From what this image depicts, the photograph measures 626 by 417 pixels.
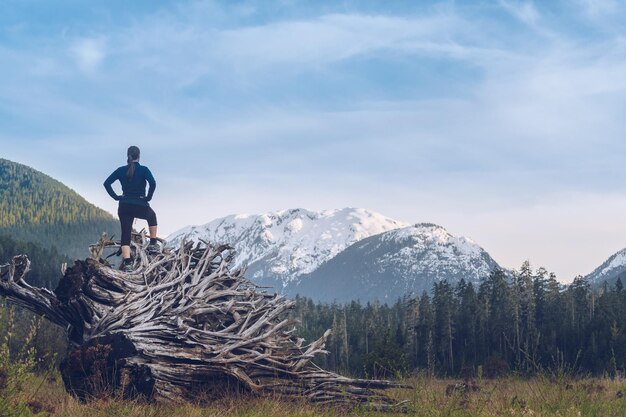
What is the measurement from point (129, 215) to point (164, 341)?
11.4 feet

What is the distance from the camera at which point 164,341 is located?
1033cm

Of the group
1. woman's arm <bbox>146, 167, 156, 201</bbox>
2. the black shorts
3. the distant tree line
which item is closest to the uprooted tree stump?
the black shorts

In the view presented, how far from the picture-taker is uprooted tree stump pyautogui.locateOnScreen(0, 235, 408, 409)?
32.8 feet

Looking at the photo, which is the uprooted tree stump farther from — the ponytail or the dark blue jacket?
the ponytail

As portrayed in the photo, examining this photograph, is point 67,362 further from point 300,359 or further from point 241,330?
point 300,359

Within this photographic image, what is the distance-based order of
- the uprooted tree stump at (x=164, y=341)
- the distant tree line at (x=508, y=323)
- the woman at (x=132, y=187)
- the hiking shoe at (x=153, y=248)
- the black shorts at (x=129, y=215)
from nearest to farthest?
the uprooted tree stump at (x=164, y=341) < the woman at (x=132, y=187) < the black shorts at (x=129, y=215) < the hiking shoe at (x=153, y=248) < the distant tree line at (x=508, y=323)

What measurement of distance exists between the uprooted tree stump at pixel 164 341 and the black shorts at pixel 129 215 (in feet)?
2.04

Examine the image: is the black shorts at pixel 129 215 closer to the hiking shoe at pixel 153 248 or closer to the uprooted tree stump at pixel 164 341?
the uprooted tree stump at pixel 164 341

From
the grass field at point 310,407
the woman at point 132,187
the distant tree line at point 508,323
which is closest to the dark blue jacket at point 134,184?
the woman at point 132,187

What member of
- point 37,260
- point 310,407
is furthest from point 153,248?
point 37,260

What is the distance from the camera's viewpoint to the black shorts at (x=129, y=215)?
12805 millimetres

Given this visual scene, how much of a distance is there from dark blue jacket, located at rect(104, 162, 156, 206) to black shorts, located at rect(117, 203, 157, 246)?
0.13 m

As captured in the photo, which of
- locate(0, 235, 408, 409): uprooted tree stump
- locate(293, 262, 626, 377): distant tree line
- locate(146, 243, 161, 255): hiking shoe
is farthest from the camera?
locate(293, 262, 626, 377): distant tree line

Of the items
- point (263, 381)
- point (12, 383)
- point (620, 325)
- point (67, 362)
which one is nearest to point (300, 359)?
point (263, 381)
